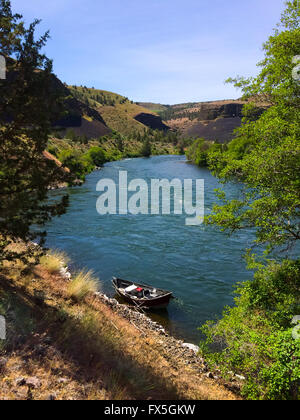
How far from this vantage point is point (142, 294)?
55.1 feet

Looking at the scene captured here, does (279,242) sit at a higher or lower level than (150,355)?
higher

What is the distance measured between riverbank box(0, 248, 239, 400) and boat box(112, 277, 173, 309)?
4254 mm

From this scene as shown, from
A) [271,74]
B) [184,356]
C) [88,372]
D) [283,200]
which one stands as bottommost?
[184,356]

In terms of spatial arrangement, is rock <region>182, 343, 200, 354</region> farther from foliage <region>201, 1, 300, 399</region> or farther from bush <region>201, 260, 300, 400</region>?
foliage <region>201, 1, 300, 399</region>

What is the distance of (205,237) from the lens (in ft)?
88.4

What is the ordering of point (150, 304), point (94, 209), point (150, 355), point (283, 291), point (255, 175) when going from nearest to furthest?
point (150, 355) < point (255, 175) < point (283, 291) < point (150, 304) < point (94, 209)

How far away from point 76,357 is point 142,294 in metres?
10.4

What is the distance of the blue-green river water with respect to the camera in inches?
656

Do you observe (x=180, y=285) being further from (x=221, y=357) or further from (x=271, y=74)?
(x=271, y=74)

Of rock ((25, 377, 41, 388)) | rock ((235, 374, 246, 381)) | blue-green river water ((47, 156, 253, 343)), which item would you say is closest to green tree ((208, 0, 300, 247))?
rock ((235, 374, 246, 381))

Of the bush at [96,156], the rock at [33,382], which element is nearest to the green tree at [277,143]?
the rock at [33,382]

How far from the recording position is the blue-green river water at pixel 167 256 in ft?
54.7

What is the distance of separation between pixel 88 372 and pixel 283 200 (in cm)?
A: 788
